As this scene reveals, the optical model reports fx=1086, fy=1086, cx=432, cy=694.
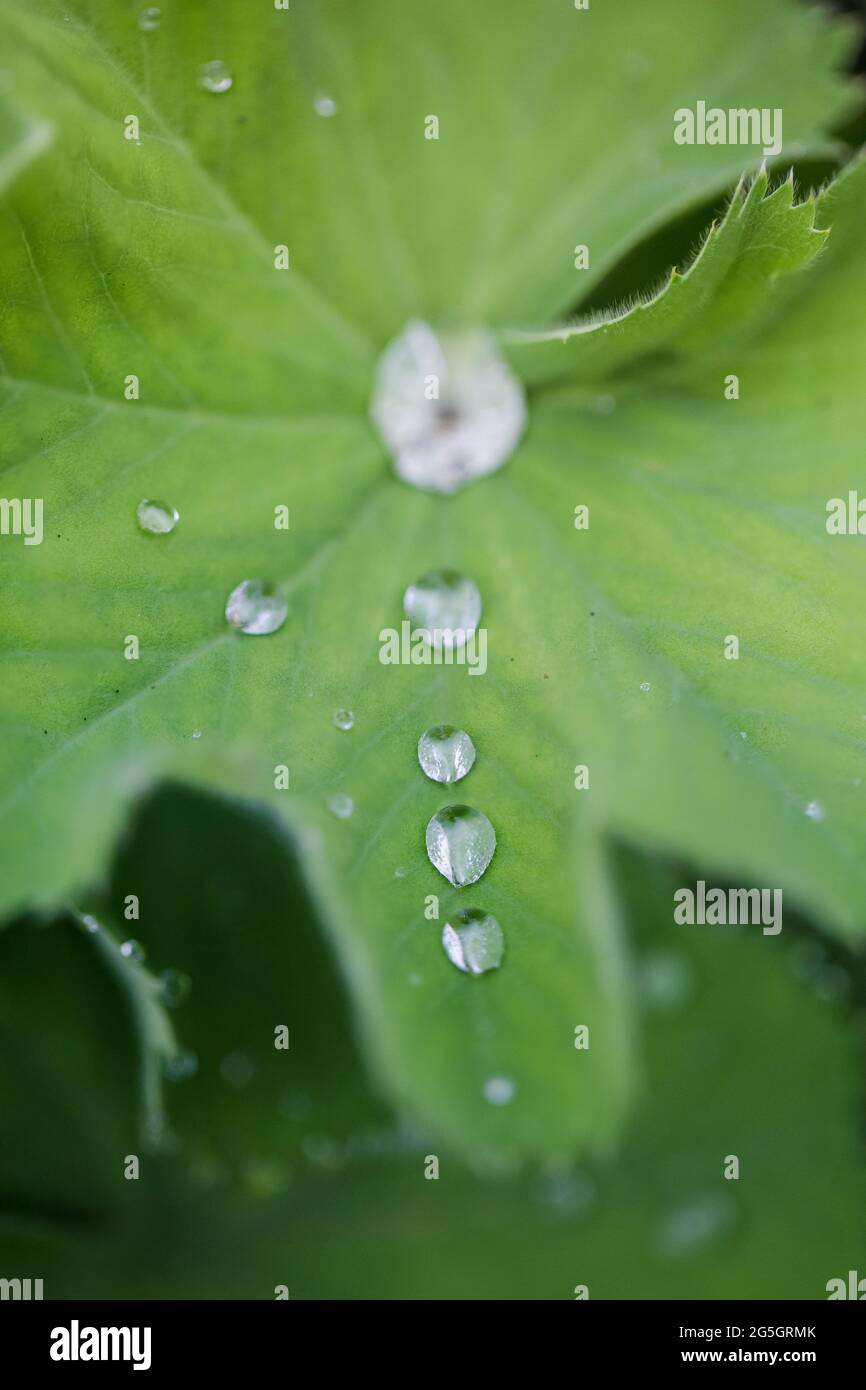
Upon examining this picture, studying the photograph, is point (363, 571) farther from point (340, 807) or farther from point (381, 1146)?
point (381, 1146)

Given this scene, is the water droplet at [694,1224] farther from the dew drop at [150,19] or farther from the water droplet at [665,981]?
the dew drop at [150,19]

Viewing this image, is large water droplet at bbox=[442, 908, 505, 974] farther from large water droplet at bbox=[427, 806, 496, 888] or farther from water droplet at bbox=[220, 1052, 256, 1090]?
water droplet at bbox=[220, 1052, 256, 1090]

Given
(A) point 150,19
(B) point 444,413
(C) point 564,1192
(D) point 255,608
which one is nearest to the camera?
(A) point 150,19

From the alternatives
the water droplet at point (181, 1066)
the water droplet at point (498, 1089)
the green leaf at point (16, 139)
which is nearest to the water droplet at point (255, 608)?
the green leaf at point (16, 139)

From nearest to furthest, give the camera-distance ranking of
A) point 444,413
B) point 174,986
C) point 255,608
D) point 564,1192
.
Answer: point 255,608 < point 444,413 < point 174,986 < point 564,1192

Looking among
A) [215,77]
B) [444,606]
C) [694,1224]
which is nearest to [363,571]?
[444,606]
